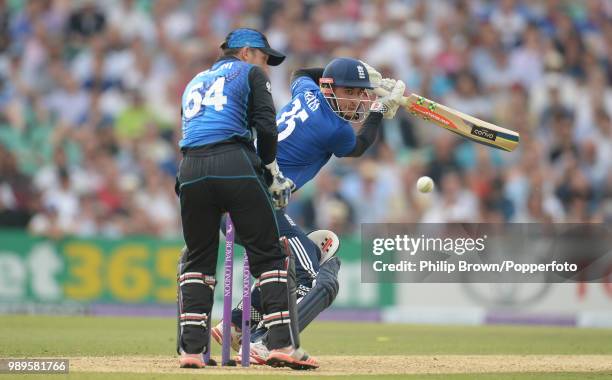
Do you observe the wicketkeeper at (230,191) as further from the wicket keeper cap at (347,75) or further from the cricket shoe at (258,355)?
the wicket keeper cap at (347,75)

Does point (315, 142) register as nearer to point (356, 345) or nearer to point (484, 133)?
point (484, 133)

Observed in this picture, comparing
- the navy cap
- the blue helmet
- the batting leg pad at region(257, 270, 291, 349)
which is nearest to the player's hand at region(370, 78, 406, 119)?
the blue helmet

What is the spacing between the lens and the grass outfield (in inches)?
293

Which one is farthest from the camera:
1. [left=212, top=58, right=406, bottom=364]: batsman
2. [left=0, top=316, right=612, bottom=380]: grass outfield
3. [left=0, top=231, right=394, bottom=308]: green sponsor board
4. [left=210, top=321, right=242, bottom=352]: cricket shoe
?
[left=0, top=231, right=394, bottom=308]: green sponsor board

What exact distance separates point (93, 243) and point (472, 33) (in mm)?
6367

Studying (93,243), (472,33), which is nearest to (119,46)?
(93,243)

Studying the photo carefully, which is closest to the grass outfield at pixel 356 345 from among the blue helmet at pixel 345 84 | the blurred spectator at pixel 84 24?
the blue helmet at pixel 345 84

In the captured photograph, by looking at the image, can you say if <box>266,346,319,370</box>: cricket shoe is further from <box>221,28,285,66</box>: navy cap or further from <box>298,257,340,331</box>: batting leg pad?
<box>221,28,285,66</box>: navy cap

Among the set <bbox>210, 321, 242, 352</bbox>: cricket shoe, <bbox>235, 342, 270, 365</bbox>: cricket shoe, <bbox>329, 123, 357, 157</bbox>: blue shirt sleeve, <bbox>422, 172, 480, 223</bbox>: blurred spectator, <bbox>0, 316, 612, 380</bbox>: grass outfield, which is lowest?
<bbox>0, 316, 612, 380</bbox>: grass outfield

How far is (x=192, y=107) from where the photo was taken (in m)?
7.25

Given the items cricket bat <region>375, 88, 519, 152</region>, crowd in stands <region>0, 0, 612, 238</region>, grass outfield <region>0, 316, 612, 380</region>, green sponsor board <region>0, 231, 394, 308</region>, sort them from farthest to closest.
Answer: crowd in stands <region>0, 0, 612, 238</region>, green sponsor board <region>0, 231, 394, 308</region>, cricket bat <region>375, 88, 519, 152</region>, grass outfield <region>0, 316, 612, 380</region>

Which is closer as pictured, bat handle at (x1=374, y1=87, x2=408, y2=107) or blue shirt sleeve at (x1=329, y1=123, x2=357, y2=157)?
blue shirt sleeve at (x1=329, y1=123, x2=357, y2=157)

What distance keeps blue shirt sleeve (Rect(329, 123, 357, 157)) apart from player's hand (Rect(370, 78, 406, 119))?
37cm

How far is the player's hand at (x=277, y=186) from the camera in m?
7.27
